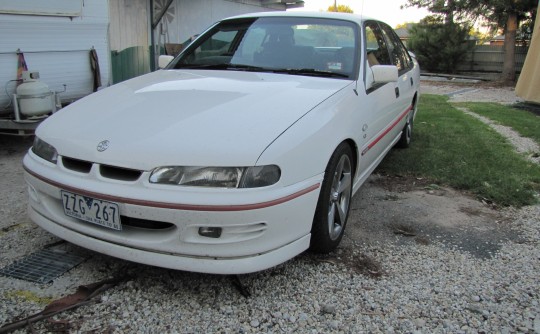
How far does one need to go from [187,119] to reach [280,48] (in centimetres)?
146

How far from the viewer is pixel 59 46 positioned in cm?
540

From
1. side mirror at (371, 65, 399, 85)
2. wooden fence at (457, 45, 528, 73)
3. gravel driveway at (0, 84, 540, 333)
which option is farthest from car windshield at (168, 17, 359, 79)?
wooden fence at (457, 45, 528, 73)

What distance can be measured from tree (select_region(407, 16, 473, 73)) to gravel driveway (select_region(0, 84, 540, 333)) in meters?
16.8

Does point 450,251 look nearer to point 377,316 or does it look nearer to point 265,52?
point 377,316

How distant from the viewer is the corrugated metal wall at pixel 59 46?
488 centimetres

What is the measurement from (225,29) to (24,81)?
92.9 inches

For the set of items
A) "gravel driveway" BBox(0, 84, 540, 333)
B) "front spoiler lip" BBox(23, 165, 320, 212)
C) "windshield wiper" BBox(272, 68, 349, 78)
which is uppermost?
"windshield wiper" BBox(272, 68, 349, 78)

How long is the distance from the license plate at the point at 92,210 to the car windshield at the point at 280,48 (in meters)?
1.71

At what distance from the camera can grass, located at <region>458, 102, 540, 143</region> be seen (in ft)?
23.9

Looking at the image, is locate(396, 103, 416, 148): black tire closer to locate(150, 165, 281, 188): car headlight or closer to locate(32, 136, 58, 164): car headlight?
locate(150, 165, 281, 188): car headlight

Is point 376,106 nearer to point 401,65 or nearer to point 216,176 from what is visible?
point 401,65

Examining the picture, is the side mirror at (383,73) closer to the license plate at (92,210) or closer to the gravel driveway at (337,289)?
the gravel driveway at (337,289)

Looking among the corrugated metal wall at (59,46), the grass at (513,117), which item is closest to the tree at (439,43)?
the grass at (513,117)

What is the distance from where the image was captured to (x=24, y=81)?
4.92 meters
